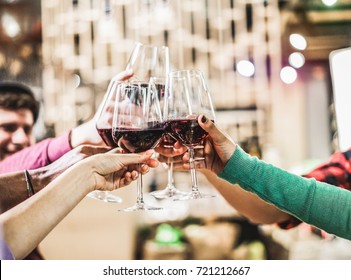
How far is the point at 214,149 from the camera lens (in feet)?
4.06

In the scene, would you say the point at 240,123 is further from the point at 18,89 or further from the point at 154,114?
the point at 154,114

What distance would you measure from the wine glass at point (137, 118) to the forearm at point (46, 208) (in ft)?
Result: 0.45

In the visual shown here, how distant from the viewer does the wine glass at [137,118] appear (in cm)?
110

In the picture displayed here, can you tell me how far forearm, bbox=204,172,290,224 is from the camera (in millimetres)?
1533

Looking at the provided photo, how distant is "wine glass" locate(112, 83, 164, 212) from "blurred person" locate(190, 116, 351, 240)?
0.42 feet

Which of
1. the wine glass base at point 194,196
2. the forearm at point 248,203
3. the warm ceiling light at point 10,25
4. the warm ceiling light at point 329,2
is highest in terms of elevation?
the warm ceiling light at point 329,2

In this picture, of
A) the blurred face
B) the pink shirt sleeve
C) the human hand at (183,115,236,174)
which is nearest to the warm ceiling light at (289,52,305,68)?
the blurred face

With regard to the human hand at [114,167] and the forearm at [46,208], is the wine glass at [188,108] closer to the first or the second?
the human hand at [114,167]

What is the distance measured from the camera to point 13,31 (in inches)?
87.3

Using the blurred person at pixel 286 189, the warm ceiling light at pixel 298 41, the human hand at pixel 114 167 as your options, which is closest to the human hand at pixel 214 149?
the blurred person at pixel 286 189

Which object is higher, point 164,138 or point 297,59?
point 297,59

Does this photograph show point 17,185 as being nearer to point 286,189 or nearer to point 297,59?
point 286,189

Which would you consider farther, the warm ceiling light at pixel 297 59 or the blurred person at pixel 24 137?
the warm ceiling light at pixel 297 59

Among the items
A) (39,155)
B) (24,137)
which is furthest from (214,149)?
(24,137)
